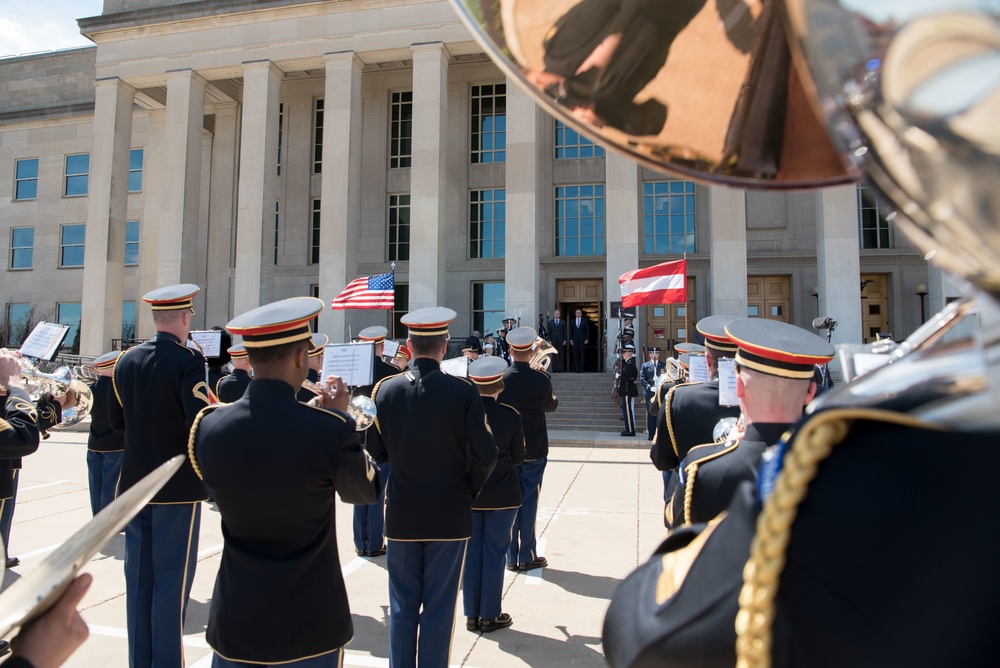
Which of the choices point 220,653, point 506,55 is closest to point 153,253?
point 220,653

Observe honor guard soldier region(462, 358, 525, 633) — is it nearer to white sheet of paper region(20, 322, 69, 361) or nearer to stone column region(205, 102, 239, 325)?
white sheet of paper region(20, 322, 69, 361)

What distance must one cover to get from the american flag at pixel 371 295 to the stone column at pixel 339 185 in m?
5.27

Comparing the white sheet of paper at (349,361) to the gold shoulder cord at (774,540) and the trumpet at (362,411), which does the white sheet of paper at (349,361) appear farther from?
the gold shoulder cord at (774,540)

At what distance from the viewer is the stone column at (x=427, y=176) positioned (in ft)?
70.9

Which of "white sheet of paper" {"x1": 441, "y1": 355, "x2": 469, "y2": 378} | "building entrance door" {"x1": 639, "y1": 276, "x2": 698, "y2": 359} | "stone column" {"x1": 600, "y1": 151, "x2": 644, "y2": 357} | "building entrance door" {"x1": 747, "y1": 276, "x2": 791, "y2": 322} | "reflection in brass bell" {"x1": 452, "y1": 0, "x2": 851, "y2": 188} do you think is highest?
"stone column" {"x1": 600, "y1": 151, "x2": 644, "y2": 357}

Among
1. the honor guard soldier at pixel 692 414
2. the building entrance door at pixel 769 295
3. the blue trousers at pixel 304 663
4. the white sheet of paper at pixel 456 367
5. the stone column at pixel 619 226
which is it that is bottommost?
the blue trousers at pixel 304 663

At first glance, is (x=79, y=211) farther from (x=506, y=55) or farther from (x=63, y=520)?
(x=506, y=55)

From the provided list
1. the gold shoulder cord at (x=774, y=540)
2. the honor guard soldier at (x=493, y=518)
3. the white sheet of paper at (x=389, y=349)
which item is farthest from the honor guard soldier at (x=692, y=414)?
the white sheet of paper at (x=389, y=349)

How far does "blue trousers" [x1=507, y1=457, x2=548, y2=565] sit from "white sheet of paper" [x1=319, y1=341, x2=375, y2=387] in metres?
2.47

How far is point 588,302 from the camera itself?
25094mm

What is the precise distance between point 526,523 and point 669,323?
19203mm

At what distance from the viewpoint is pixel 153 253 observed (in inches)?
1030

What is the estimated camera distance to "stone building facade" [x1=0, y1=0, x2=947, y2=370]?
21.5 meters

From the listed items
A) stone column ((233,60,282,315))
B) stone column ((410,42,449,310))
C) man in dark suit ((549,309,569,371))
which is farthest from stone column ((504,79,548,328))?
stone column ((233,60,282,315))
